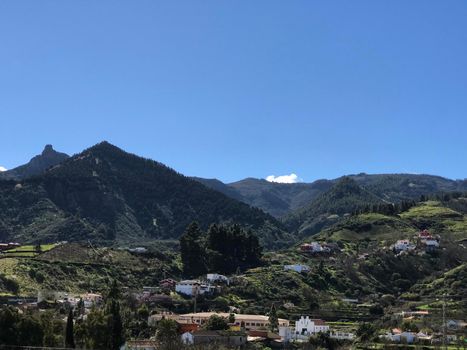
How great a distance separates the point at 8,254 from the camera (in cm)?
11856

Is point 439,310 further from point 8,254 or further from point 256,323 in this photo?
point 8,254

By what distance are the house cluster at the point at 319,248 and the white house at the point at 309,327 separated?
62.9 meters

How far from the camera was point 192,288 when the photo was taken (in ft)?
356

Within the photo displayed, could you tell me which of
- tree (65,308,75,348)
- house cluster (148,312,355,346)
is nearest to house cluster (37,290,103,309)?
house cluster (148,312,355,346)

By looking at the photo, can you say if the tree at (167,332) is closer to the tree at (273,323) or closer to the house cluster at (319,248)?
the tree at (273,323)

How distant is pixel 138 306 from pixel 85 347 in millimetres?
34602

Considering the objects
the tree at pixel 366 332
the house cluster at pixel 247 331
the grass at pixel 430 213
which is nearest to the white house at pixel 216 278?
the house cluster at pixel 247 331

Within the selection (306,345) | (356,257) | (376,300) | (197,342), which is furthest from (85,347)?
(356,257)

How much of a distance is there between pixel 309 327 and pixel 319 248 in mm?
66460

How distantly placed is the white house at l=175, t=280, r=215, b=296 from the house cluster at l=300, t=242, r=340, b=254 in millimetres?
46478

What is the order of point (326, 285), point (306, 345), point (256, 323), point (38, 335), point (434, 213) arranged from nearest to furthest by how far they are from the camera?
1. point (38, 335)
2. point (306, 345)
3. point (256, 323)
4. point (326, 285)
5. point (434, 213)

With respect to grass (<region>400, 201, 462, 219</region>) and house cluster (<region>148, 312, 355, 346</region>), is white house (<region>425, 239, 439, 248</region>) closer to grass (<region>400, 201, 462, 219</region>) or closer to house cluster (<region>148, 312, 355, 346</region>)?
grass (<region>400, 201, 462, 219</region>)

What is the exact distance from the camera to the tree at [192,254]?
128 meters

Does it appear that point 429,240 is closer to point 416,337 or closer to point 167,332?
point 416,337
